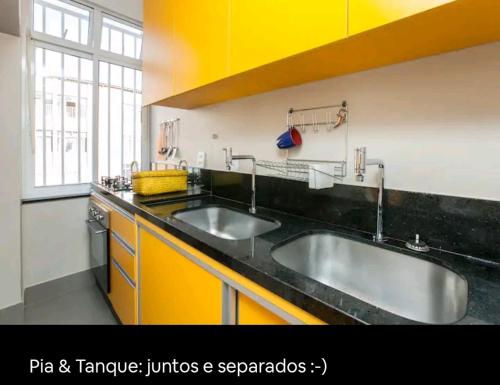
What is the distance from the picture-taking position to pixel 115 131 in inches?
107

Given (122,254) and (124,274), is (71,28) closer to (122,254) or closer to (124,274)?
(122,254)

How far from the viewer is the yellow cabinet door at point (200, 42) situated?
4.06ft

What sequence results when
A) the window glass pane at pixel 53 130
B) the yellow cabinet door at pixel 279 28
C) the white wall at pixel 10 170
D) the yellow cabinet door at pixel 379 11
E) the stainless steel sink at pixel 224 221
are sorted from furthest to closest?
the window glass pane at pixel 53 130 < the white wall at pixel 10 170 < the stainless steel sink at pixel 224 221 < the yellow cabinet door at pixel 279 28 < the yellow cabinet door at pixel 379 11

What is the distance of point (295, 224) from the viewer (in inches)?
48.3

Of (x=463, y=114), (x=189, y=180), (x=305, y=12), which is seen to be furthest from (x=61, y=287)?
(x=463, y=114)

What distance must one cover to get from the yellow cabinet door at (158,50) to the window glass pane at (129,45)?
87 cm

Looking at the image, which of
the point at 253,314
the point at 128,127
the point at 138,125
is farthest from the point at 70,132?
the point at 253,314

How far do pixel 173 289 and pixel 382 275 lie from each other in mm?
837

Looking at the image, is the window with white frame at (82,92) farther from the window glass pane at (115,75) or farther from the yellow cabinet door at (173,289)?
the yellow cabinet door at (173,289)

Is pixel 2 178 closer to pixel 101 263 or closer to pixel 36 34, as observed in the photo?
pixel 101 263

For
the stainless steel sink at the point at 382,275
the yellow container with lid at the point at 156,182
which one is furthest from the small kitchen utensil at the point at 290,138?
the yellow container with lid at the point at 156,182

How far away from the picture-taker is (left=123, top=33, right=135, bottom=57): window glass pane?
270cm
